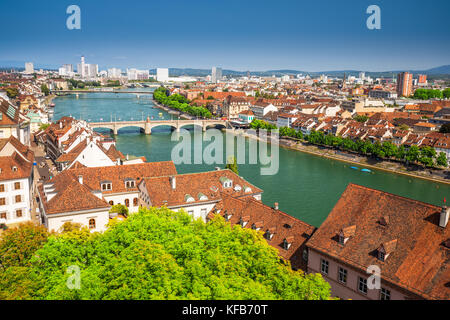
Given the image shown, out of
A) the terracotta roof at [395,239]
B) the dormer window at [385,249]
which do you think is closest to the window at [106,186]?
the terracotta roof at [395,239]

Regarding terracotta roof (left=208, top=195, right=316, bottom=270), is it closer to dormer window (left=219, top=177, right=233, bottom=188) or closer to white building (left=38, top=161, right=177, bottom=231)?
dormer window (left=219, top=177, right=233, bottom=188)

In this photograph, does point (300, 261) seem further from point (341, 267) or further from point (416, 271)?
point (416, 271)

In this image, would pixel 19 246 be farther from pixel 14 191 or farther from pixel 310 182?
pixel 310 182

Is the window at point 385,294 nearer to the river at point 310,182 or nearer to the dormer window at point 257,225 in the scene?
the dormer window at point 257,225
